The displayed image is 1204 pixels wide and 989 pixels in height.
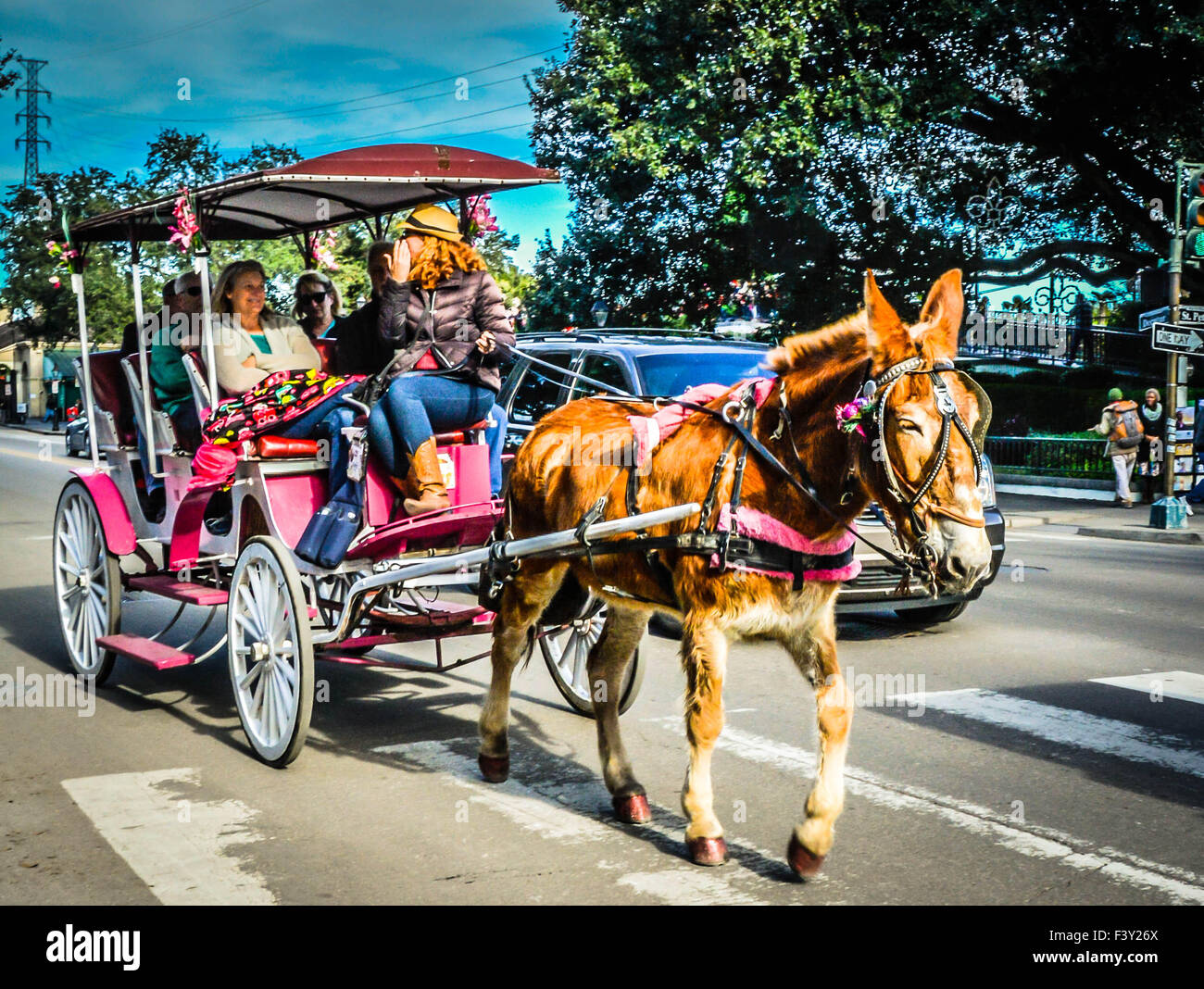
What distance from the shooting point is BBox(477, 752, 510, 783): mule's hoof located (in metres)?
5.39

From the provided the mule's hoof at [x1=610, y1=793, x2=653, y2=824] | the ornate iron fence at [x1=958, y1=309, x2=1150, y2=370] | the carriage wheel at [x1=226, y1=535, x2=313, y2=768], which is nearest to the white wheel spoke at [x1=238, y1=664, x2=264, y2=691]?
the carriage wheel at [x1=226, y1=535, x2=313, y2=768]

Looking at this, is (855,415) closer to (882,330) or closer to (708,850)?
(882,330)

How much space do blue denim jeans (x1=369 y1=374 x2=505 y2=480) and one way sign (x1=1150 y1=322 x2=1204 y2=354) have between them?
38.0ft

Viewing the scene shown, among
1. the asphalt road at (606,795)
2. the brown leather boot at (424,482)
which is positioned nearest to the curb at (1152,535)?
the asphalt road at (606,795)

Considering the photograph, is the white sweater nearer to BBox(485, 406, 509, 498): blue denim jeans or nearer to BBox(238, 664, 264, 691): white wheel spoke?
BBox(485, 406, 509, 498): blue denim jeans

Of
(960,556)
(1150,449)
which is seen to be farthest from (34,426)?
(960,556)

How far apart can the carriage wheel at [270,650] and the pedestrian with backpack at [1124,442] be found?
17.1 meters

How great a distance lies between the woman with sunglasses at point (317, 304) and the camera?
8148 millimetres

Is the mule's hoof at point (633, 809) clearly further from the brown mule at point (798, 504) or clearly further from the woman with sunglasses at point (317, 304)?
the woman with sunglasses at point (317, 304)

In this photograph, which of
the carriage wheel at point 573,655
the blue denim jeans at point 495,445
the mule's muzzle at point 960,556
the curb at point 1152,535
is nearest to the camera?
the mule's muzzle at point 960,556

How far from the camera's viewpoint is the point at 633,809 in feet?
15.9

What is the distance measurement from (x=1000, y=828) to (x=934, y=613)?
14.5 ft

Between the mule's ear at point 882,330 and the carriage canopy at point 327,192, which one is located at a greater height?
the carriage canopy at point 327,192
